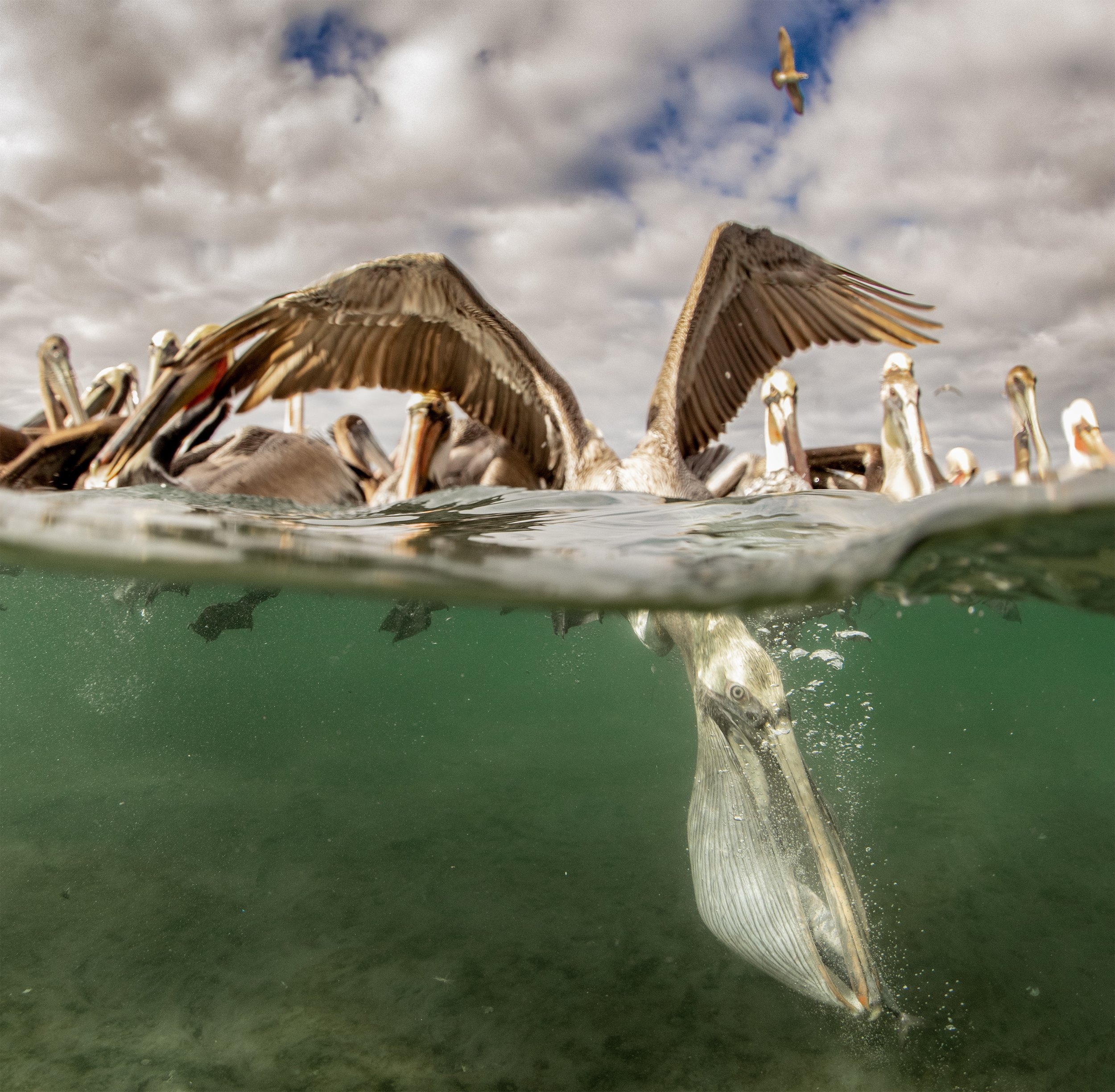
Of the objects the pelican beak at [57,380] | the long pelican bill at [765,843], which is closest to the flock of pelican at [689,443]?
the long pelican bill at [765,843]

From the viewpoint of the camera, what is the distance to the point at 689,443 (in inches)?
248

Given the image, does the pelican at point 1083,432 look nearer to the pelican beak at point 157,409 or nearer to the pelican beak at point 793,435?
the pelican beak at point 793,435

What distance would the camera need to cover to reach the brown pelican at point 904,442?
496cm

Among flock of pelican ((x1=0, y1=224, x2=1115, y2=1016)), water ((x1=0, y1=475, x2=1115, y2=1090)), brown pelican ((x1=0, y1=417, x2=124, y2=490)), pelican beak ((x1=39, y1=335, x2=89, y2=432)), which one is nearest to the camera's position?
water ((x1=0, y1=475, x2=1115, y2=1090))

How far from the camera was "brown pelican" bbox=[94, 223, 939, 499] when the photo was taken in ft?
15.9

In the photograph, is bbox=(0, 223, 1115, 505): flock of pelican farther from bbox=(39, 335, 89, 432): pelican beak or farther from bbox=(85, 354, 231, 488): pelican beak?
bbox=(39, 335, 89, 432): pelican beak

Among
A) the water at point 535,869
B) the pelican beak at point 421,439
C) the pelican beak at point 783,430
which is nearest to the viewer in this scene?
the water at point 535,869

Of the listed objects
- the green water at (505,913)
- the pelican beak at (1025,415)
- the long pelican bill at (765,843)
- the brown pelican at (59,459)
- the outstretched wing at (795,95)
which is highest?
the outstretched wing at (795,95)

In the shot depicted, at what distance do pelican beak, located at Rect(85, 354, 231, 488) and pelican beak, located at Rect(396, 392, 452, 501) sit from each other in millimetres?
1399

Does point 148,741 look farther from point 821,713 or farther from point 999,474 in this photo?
point 999,474

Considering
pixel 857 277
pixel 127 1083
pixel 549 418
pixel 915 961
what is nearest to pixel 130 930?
pixel 127 1083

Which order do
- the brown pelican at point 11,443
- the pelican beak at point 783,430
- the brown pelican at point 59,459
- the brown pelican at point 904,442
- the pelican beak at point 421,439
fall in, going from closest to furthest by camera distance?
1. the brown pelican at point 904,442
2. the brown pelican at point 59,459
3. the pelican beak at point 421,439
4. the pelican beak at point 783,430
5. the brown pelican at point 11,443

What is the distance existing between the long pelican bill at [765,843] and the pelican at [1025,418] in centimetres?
463

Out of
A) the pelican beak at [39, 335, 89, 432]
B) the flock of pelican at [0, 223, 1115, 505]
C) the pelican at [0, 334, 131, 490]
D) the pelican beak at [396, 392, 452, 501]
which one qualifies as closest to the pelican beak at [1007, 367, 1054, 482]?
the flock of pelican at [0, 223, 1115, 505]
